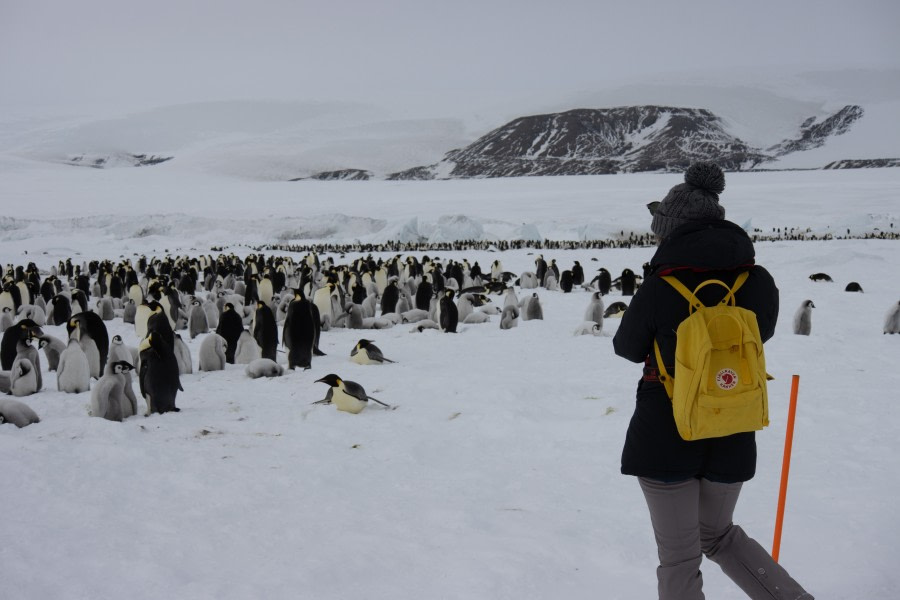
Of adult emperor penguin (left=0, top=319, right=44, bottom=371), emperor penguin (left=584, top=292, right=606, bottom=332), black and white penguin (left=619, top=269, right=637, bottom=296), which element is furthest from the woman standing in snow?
black and white penguin (left=619, top=269, right=637, bottom=296)

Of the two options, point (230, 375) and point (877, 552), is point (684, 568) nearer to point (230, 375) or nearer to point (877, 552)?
point (877, 552)

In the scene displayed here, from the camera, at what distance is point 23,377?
496cm

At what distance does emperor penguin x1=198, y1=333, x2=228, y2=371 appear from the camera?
6059 mm

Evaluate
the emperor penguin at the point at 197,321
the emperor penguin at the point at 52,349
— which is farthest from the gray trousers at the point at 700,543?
the emperor penguin at the point at 197,321

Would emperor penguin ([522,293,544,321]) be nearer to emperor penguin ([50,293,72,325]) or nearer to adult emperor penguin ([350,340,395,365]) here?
adult emperor penguin ([350,340,395,365])

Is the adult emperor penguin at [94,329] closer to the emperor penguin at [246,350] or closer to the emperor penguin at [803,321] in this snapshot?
the emperor penguin at [246,350]

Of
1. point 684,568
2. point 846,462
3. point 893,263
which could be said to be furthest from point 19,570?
point 893,263

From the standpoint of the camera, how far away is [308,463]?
354 cm

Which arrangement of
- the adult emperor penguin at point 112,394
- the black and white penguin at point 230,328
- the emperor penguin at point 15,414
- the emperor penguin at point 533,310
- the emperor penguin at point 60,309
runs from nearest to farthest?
1. the emperor penguin at point 15,414
2. the adult emperor penguin at point 112,394
3. the black and white penguin at point 230,328
4. the emperor penguin at point 60,309
5. the emperor penguin at point 533,310

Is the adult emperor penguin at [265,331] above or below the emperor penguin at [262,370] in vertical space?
above

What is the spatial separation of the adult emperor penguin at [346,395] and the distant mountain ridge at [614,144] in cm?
11445

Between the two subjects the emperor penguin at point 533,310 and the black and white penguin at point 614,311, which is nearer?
the emperor penguin at point 533,310

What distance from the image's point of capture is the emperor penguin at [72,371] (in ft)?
16.6

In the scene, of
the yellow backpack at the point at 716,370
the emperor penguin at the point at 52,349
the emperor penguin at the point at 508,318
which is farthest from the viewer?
the emperor penguin at the point at 508,318
